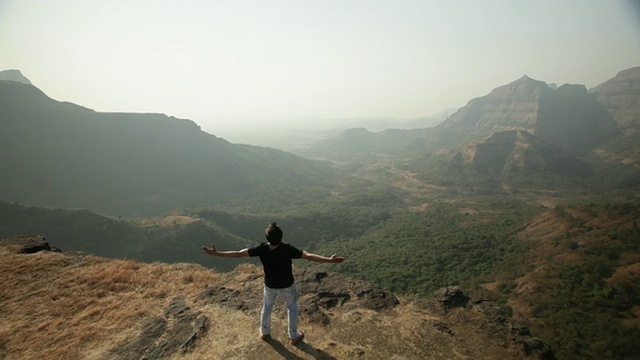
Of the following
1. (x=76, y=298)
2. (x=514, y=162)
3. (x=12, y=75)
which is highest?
(x=12, y=75)

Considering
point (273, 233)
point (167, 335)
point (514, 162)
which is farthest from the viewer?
point (514, 162)

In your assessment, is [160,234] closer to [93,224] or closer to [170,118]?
[93,224]

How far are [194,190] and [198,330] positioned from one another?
95.8 m

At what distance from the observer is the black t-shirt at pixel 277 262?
4895 mm

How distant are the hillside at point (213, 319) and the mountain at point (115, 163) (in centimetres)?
7893

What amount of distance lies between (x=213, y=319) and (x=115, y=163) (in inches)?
3888

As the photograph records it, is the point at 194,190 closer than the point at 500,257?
No

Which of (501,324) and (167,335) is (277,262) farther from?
(501,324)

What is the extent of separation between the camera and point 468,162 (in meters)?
124

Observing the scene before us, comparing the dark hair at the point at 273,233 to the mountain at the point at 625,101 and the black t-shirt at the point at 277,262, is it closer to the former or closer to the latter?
the black t-shirt at the point at 277,262

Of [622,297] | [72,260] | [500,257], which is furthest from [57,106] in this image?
[622,297]

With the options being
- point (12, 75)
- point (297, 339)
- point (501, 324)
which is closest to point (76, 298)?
point (297, 339)

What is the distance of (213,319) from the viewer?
6.80 m

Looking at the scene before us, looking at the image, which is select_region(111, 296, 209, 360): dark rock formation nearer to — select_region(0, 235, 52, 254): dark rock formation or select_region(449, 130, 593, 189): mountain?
select_region(0, 235, 52, 254): dark rock formation
